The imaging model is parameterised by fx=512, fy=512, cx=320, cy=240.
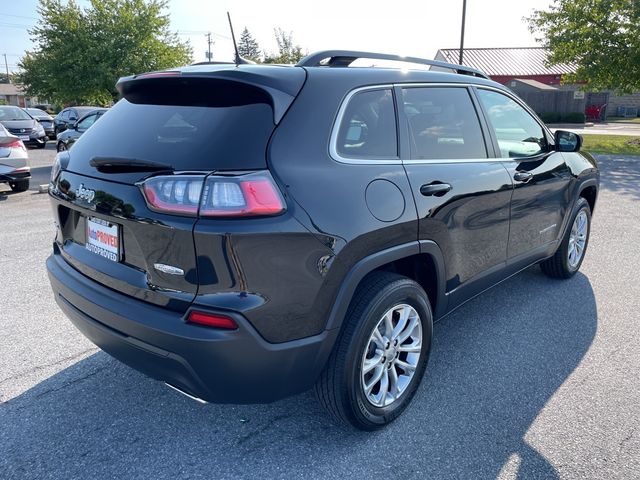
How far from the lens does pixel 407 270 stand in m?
2.91

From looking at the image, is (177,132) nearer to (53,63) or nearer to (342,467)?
(342,467)

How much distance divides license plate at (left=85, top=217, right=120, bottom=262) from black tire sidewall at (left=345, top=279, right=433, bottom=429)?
3.83 ft

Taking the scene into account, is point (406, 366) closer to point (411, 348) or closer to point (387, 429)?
point (411, 348)

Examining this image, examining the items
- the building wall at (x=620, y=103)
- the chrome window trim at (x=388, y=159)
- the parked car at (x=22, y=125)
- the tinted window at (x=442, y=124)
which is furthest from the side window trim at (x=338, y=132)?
the building wall at (x=620, y=103)

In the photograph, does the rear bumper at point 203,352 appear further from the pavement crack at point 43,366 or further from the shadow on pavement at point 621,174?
the shadow on pavement at point 621,174

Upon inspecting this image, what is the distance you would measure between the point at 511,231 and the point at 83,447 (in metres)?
2.91

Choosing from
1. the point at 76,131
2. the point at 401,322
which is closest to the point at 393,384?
the point at 401,322

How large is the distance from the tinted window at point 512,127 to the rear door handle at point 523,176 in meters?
0.15

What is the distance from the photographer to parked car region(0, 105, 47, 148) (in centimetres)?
1728

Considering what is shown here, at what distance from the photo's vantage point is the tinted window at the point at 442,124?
9.25ft

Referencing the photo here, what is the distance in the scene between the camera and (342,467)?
237 centimetres

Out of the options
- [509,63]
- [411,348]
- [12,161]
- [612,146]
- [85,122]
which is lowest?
[612,146]

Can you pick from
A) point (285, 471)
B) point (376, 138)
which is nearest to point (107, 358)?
point (285, 471)

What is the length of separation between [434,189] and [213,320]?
1.39 m
